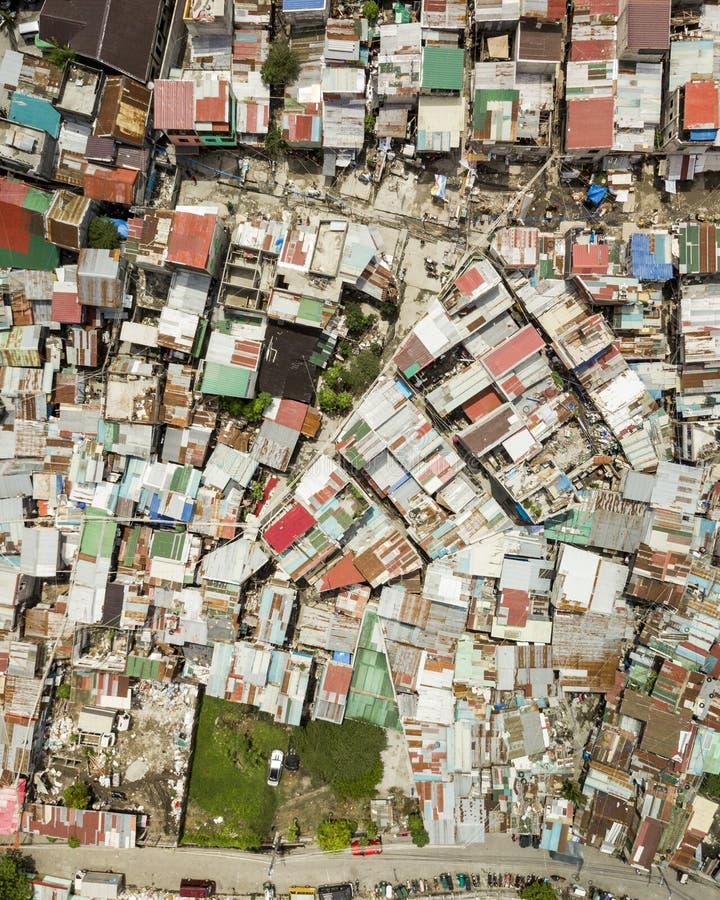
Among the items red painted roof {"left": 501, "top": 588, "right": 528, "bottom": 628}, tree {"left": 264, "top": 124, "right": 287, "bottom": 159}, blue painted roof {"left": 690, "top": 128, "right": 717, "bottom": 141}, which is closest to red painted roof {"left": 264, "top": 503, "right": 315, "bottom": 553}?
red painted roof {"left": 501, "top": 588, "right": 528, "bottom": 628}

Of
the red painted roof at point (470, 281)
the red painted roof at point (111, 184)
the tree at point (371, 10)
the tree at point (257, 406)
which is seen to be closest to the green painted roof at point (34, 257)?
the red painted roof at point (111, 184)

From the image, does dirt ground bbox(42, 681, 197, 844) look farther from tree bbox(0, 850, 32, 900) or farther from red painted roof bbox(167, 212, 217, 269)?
red painted roof bbox(167, 212, 217, 269)

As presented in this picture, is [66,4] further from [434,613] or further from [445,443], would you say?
[434,613]

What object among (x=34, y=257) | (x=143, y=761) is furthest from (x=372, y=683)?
(x=34, y=257)

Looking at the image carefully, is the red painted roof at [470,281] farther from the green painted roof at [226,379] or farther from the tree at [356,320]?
the green painted roof at [226,379]

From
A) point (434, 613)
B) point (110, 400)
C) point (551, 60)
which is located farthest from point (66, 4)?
point (434, 613)

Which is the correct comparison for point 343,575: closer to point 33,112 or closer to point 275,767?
point 275,767
